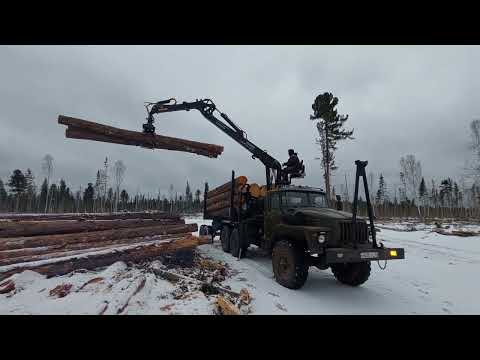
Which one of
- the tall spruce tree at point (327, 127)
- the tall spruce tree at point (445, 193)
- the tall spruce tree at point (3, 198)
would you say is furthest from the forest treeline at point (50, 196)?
the tall spruce tree at point (445, 193)

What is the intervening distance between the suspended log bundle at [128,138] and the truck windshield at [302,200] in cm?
391

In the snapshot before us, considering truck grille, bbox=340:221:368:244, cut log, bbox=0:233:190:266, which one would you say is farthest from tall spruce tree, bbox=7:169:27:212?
truck grille, bbox=340:221:368:244

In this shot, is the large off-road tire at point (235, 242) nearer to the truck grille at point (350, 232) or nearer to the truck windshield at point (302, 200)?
the truck windshield at point (302, 200)

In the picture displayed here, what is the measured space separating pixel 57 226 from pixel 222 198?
640 cm

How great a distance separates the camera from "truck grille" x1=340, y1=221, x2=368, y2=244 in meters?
5.88

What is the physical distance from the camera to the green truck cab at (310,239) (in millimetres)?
5625

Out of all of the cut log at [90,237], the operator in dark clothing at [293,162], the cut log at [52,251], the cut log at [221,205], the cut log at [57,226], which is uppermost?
the operator in dark clothing at [293,162]

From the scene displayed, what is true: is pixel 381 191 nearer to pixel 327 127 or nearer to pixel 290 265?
pixel 327 127

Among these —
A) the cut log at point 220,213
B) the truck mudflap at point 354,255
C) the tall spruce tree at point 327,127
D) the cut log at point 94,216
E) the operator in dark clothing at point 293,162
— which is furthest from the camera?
the tall spruce tree at point 327,127

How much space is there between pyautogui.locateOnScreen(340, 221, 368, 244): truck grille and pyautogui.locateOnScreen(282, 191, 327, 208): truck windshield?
189cm

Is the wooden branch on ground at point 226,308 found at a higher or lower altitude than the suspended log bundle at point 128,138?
lower

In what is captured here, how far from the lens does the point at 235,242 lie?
10.2m

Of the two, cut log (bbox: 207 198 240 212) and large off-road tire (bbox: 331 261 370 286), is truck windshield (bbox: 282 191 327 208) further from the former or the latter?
cut log (bbox: 207 198 240 212)

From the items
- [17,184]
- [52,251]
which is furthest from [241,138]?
[17,184]
